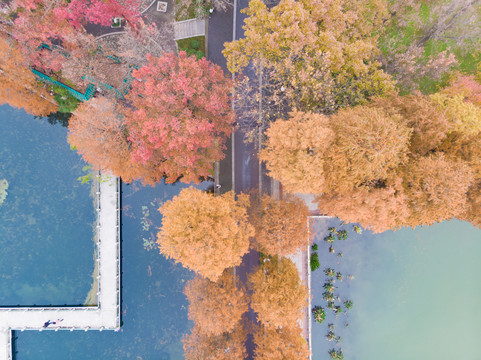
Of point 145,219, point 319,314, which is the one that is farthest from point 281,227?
point 145,219

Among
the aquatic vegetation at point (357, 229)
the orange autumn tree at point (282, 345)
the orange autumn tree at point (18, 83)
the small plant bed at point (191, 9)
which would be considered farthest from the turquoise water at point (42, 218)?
the aquatic vegetation at point (357, 229)

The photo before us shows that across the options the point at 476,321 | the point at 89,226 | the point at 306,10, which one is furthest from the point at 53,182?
the point at 476,321

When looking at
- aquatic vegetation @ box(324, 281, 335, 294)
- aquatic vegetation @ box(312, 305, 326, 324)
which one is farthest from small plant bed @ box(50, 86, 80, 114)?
aquatic vegetation @ box(312, 305, 326, 324)

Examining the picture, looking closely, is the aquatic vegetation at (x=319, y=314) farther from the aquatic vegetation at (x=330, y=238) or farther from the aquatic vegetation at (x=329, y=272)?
the aquatic vegetation at (x=330, y=238)

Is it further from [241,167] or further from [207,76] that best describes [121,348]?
[207,76]

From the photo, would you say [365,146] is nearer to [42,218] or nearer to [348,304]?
[348,304]
